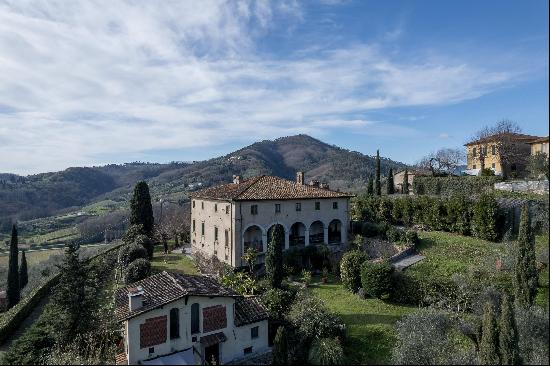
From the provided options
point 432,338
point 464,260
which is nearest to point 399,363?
point 432,338

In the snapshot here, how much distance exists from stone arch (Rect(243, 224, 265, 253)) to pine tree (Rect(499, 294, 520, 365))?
853 inches

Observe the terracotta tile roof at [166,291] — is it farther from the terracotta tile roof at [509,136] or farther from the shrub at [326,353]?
the terracotta tile roof at [509,136]

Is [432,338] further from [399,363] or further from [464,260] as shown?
[464,260]

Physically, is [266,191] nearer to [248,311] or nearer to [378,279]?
[378,279]

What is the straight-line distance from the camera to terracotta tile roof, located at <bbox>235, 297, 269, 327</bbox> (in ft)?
67.2

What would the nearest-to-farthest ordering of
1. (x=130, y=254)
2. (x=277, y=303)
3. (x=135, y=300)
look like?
(x=135, y=300) → (x=277, y=303) → (x=130, y=254)

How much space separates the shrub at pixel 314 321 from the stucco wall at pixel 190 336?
6.61ft

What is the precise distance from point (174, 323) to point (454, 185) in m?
37.5

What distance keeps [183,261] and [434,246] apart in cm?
2295

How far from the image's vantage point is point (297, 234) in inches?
1459

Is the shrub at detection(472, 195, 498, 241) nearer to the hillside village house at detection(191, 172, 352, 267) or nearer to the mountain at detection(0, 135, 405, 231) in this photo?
the hillside village house at detection(191, 172, 352, 267)

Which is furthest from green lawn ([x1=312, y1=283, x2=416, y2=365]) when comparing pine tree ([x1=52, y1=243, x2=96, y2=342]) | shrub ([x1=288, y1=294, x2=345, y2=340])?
pine tree ([x1=52, y1=243, x2=96, y2=342])

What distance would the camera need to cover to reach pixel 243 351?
2053 cm

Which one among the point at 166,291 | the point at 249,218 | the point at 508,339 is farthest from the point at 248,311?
the point at 249,218
